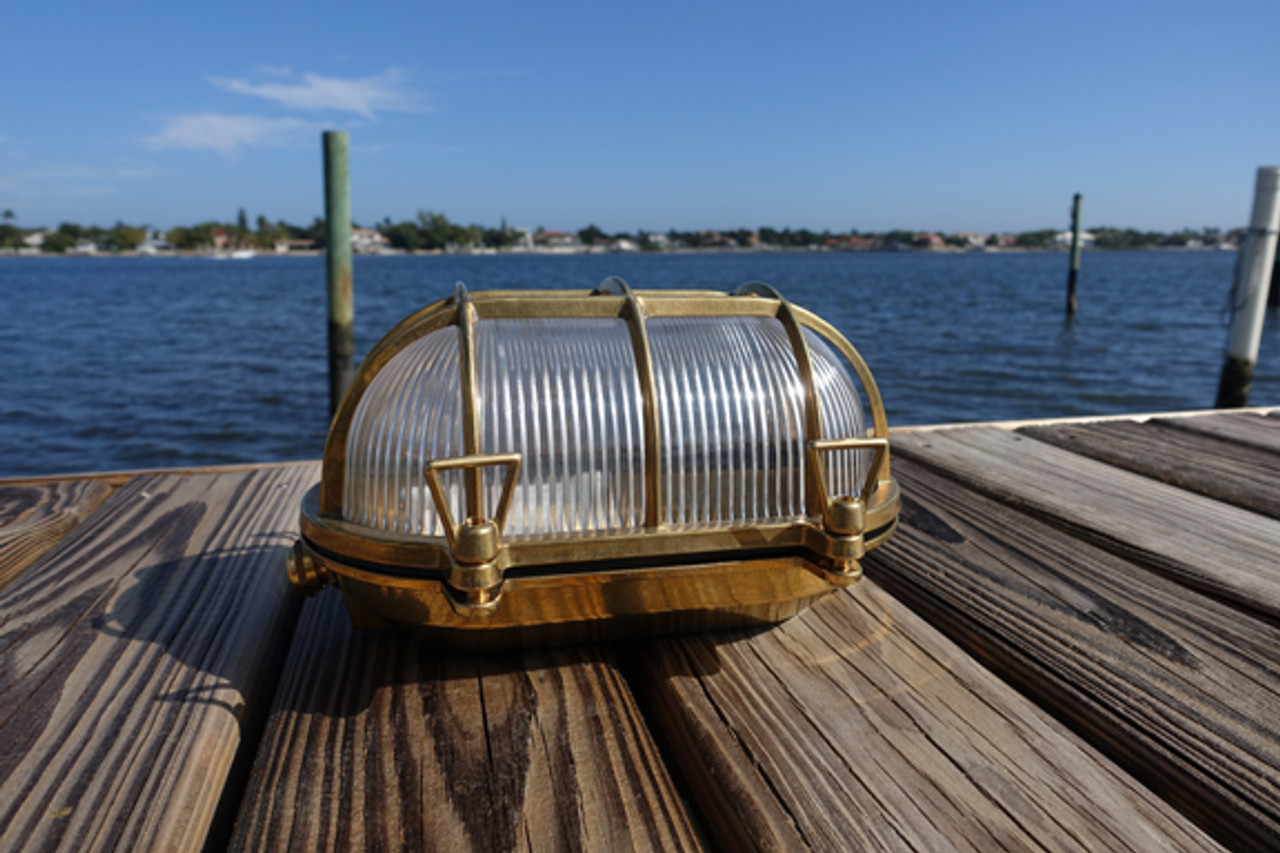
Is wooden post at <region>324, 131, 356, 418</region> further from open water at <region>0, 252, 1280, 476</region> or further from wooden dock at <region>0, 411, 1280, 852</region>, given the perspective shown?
wooden dock at <region>0, 411, 1280, 852</region>

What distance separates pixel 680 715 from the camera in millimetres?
1040

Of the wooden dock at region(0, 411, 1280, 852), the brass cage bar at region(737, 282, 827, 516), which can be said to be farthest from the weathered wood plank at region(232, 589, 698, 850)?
the brass cage bar at region(737, 282, 827, 516)

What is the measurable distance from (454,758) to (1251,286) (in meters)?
6.43

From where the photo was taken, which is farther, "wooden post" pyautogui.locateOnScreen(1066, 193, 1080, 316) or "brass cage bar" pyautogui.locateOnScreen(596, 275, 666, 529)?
"wooden post" pyautogui.locateOnScreen(1066, 193, 1080, 316)

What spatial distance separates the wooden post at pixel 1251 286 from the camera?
5090 mm

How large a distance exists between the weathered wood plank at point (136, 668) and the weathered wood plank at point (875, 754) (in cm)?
57

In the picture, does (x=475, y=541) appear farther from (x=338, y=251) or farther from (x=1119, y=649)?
(x=338, y=251)

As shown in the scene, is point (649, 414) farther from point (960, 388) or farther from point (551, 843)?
point (960, 388)

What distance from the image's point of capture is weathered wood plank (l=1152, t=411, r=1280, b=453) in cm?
238

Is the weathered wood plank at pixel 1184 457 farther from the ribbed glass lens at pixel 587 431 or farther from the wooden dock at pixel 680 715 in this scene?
the ribbed glass lens at pixel 587 431

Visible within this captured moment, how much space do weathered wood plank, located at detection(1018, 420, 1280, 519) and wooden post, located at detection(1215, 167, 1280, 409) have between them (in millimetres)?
3358

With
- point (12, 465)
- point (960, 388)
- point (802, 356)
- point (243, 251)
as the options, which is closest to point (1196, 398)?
point (960, 388)

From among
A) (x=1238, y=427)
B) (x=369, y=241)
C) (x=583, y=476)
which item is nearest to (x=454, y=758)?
(x=583, y=476)

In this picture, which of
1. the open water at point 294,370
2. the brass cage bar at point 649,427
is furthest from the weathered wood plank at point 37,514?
the open water at point 294,370
